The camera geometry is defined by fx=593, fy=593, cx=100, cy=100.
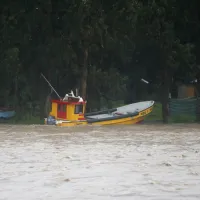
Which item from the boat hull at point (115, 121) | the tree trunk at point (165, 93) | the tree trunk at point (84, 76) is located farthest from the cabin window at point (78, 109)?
the tree trunk at point (165, 93)

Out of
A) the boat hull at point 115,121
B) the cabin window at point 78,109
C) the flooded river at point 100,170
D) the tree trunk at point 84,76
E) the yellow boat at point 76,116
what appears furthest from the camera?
the tree trunk at point 84,76

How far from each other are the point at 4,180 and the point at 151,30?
920 inches

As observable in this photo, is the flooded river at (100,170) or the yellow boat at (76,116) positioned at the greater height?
the yellow boat at (76,116)

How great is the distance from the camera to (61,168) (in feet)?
38.7

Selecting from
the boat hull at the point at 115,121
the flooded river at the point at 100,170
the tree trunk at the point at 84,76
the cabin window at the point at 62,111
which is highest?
the tree trunk at the point at 84,76

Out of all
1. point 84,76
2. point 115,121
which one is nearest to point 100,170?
point 115,121

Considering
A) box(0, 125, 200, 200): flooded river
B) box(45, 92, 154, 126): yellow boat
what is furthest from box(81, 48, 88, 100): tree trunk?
box(0, 125, 200, 200): flooded river

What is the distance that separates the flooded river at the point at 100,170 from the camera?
9.06m

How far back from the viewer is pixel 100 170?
11.4 meters

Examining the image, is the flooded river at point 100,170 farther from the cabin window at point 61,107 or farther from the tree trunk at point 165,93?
the tree trunk at point 165,93

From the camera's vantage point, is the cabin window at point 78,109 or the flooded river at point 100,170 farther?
the cabin window at point 78,109

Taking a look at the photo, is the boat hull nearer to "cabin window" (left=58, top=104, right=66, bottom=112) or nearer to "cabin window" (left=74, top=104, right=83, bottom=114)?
"cabin window" (left=74, top=104, right=83, bottom=114)

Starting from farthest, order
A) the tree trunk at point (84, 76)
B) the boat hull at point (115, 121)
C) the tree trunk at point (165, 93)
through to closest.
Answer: the tree trunk at point (165, 93)
the tree trunk at point (84, 76)
the boat hull at point (115, 121)

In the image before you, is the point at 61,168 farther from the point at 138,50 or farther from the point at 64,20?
the point at 138,50
